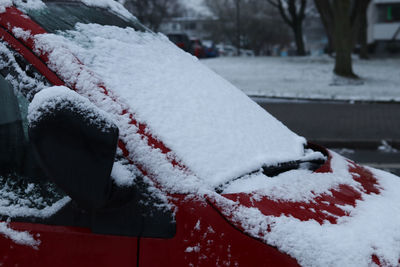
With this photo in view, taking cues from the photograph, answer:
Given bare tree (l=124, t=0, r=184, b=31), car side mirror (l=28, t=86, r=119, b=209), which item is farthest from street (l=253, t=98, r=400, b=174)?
bare tree (l=124, t=0, r=184, b=31)

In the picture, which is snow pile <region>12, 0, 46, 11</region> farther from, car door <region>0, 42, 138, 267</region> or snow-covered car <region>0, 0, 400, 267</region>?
car door <region>0, 42, 138, 267</region>

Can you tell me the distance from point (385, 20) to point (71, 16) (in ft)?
159

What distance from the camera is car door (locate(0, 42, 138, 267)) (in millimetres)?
1607

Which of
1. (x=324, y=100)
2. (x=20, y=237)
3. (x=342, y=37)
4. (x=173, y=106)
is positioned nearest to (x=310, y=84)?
(x=342, y=37)

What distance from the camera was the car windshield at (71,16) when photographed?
1.95 m

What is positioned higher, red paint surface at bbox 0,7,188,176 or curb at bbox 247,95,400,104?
red paint surface at bbox 0,7,188,176

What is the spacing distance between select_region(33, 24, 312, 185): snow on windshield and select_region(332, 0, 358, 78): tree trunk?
49.1ft

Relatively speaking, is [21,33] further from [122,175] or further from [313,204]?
[313,204]

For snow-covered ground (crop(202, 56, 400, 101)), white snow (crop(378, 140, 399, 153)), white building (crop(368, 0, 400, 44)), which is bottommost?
snow-covered ground (crop(202, 56, 400, 101))

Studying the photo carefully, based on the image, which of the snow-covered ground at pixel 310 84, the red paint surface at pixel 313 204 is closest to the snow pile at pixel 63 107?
the red paint surface at pixel 313 204

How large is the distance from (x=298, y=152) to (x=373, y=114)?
837 cm

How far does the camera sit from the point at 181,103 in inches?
78.0

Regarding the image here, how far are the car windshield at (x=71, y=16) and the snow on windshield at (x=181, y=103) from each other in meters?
0.05

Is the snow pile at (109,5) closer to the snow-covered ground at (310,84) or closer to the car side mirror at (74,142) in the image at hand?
the car side mirror at (74,142)
